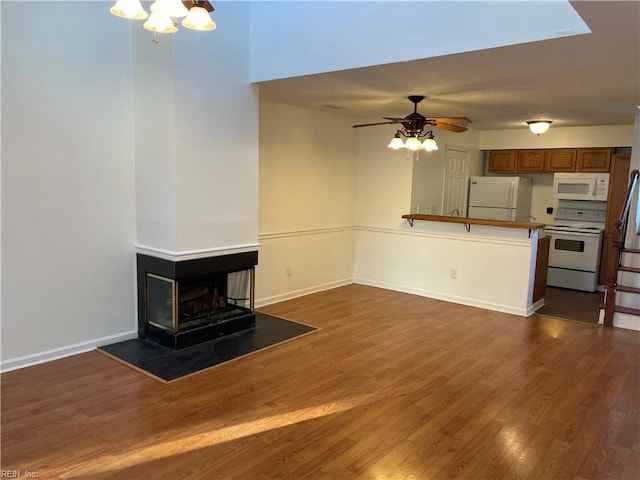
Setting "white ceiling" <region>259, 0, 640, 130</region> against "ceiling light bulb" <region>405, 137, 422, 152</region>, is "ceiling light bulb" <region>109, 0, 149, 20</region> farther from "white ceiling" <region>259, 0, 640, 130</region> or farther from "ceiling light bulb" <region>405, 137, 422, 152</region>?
"ceiling light bulb" <region>405, 137, 422, 152</region>

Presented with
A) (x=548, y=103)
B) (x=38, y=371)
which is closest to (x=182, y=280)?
(x=38, y=371)

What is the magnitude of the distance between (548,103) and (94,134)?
14.4 feet

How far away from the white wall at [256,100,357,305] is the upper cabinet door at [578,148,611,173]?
133 inches

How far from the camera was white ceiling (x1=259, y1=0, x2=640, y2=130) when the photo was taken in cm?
279

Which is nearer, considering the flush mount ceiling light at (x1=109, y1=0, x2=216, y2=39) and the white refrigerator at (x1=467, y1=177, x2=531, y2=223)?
the flush mount ceiling light at (x1=109, y1=0, x2=216, y2=39)

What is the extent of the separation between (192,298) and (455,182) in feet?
15.5

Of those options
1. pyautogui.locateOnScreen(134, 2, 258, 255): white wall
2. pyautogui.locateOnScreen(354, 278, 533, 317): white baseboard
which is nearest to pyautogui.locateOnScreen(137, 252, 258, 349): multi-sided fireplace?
pyautogui.locateOnScreen(134, 2, 258, 255): white wall

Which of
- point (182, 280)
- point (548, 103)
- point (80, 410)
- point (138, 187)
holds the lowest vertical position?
point (80, 410)

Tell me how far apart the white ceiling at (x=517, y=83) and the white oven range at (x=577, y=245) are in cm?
143

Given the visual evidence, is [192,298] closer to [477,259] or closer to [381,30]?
[381,30]

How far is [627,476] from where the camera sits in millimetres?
2436

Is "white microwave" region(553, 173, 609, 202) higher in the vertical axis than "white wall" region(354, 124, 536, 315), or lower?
higher

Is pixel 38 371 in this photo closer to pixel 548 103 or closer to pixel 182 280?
pixel 182 280

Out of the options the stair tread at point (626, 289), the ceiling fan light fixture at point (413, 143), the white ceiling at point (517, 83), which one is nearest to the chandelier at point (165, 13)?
the white ceiling at point (517, 83)
